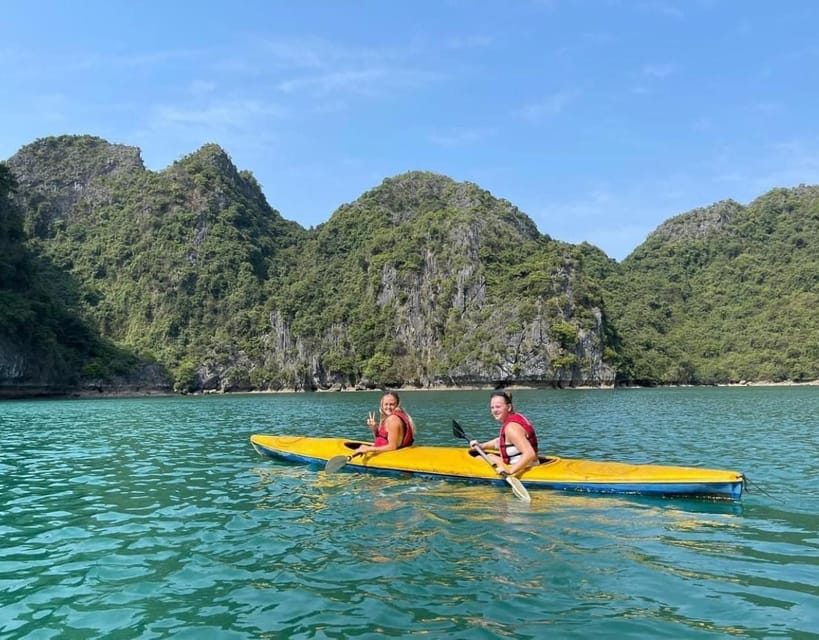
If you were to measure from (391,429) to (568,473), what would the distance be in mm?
Answer: 3908

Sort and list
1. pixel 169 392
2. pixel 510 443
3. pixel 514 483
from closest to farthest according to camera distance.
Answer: pixel 514 483, pixel 510 443, pixel 169 392

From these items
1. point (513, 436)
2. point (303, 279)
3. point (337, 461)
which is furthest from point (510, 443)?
point (303, 279)

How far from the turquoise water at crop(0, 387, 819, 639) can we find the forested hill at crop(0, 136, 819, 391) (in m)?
74.8

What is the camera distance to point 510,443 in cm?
1046

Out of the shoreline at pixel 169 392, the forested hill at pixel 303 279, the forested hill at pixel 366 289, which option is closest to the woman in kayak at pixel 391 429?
the shoreline at pixel 169 392

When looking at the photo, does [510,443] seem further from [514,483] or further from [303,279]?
[303,279]

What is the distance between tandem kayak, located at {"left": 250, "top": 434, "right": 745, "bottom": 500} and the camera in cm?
934

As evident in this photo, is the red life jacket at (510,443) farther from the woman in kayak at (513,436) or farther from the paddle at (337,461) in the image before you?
the paddle at (337,461)

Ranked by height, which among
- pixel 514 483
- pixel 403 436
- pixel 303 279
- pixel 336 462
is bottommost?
pixel 336 462

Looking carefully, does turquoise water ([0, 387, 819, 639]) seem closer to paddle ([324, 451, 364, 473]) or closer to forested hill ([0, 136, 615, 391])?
paddle ([324, 451, 364, 473])

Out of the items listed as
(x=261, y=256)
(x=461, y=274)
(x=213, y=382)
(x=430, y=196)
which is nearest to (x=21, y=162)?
(x=261, y=256)

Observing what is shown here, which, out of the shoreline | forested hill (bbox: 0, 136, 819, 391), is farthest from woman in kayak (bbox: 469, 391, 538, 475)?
forested hill (bbox: 0, 136, 819, 391)

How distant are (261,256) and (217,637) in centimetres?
15818

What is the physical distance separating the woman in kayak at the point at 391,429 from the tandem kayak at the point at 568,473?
23cm
